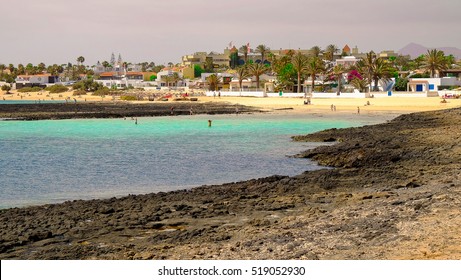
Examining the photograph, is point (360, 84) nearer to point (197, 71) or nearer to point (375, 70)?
point (375, 70)

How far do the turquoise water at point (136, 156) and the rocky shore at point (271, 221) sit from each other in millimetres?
4356

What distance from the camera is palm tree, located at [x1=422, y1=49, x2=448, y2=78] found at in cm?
10791

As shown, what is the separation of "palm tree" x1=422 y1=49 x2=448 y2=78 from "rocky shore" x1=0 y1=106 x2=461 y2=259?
89334mm

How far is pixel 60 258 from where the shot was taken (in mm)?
11844

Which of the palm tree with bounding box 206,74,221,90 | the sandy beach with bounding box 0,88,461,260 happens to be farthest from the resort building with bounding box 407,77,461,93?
the sandy beach with bounding box 0,88,461,260

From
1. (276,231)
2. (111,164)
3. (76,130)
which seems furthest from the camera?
(76,130)

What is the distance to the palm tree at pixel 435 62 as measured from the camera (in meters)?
108

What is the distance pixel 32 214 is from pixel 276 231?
6.43 metres

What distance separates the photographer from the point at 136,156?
3469 centimetres

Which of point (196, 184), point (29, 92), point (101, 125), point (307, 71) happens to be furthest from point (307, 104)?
point (29, 92)

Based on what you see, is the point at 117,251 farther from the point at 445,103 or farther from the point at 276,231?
the point at 445,103

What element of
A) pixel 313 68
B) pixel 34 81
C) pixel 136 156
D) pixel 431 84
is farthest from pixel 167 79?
pixel 136 156

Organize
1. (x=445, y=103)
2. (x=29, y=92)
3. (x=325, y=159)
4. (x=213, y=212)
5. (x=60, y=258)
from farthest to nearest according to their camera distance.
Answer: (x=29, y=92), (x=445, y=103), (x=325, y=159), (x=213, y=212), (x=60, y=258)

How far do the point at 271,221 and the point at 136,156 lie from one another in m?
21.3
